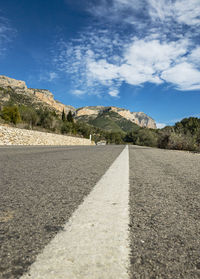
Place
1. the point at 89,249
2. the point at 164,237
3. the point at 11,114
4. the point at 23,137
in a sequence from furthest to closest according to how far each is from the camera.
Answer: the point at 11,114 < the point at 23,137 < the point at 164,237 < the point at 89,249

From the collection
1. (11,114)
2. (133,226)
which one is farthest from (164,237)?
(11,114)

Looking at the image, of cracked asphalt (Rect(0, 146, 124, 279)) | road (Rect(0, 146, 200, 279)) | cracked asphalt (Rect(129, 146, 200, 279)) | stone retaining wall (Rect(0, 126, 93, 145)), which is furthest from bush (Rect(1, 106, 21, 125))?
cracked asphalt (Rect(129, 146, 200, 279))

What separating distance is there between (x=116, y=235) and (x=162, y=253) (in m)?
0.21

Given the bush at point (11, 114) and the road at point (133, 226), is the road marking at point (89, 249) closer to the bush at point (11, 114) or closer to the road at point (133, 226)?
the road at point (133, 226)

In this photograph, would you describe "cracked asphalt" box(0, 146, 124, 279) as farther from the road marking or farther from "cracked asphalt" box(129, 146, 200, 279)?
"cracked asphalt" box(129, 146, 200, 279)

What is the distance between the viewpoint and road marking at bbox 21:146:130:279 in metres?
0.59

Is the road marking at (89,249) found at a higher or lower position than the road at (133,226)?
higher

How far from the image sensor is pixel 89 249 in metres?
0.73

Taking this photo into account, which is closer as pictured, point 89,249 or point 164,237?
point 89,249

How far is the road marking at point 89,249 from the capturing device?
594 millimetres

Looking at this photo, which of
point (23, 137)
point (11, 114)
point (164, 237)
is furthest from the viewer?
point (11, 114)

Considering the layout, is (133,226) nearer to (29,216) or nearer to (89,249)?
(89,249)

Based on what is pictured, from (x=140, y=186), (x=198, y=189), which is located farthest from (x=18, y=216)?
(x=198, y=189)

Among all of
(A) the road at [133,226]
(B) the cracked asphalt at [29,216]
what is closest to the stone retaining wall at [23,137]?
(B) the cracked asphalt at [29,216]
